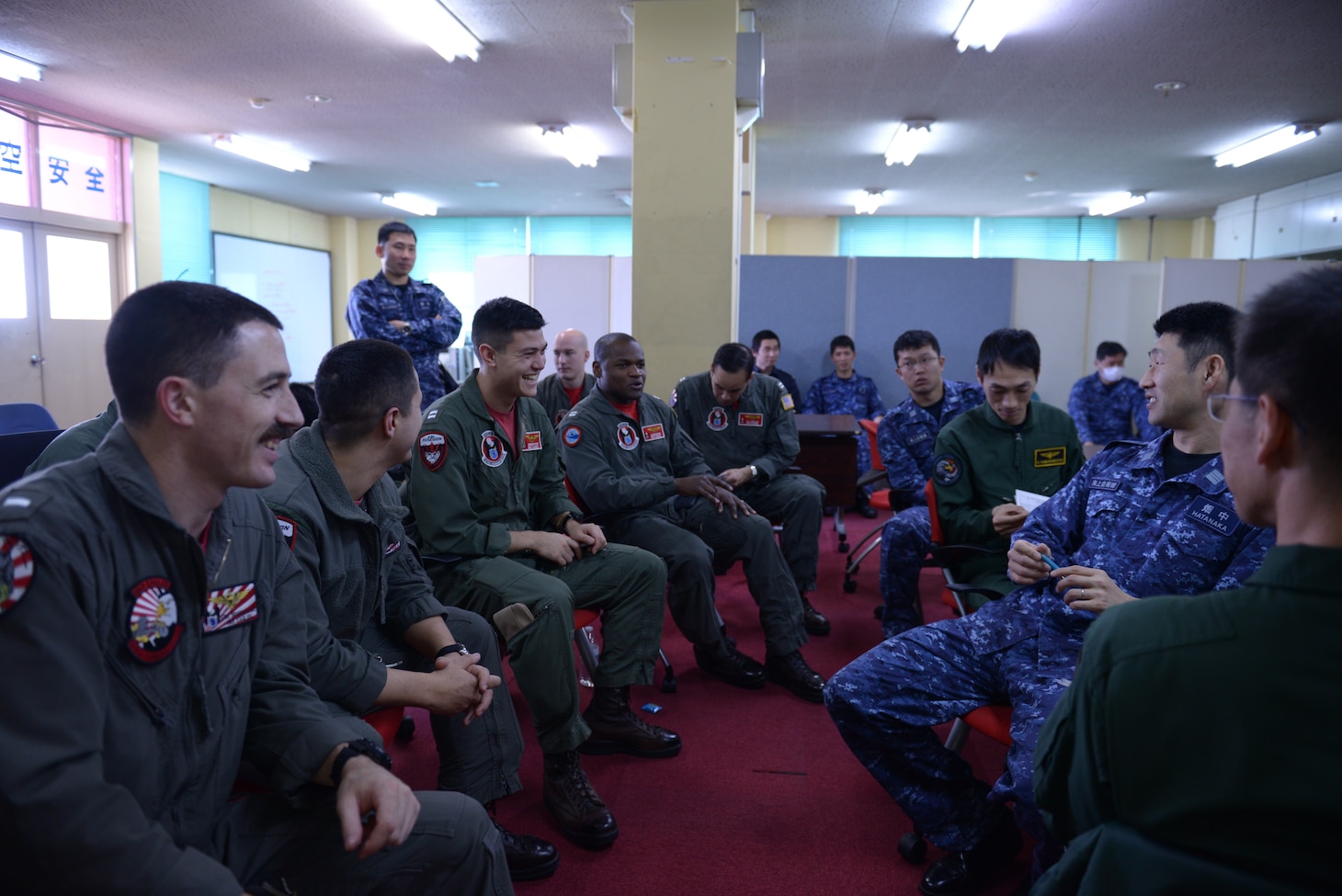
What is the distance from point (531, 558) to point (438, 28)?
4.02 meters

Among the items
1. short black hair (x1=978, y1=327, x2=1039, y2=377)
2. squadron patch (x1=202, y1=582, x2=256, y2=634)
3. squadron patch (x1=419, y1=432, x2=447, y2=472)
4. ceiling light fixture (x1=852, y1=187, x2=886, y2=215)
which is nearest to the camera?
squadron patch (x1=202, y1=582, x2=256, y2=634)

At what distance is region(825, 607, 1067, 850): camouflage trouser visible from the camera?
1.92 metres

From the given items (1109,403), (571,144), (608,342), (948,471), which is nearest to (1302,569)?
(948,471)

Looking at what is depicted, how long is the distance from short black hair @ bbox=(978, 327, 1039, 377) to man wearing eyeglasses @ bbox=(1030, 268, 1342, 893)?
77.8 inches

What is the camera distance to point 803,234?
13.1 metres

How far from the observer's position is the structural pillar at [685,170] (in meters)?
4.38

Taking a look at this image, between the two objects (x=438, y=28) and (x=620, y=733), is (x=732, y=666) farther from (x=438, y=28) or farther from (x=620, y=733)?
(x=438, y=28)

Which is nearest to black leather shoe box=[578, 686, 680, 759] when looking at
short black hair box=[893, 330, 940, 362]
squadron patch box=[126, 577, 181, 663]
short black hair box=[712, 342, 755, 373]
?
squadron patch box=[126, 577, 181, 663]

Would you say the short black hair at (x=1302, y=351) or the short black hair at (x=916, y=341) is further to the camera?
the short black hair at (x=916, y=341)

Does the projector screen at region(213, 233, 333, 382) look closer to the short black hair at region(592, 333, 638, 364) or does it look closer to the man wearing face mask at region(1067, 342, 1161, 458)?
the short black hair at region(592, 333, 638, 364)

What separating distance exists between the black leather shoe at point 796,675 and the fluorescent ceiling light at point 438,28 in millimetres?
4218

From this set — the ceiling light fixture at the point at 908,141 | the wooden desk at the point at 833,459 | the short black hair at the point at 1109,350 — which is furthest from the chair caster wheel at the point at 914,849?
the ceiling light fixture at the point at 908,141

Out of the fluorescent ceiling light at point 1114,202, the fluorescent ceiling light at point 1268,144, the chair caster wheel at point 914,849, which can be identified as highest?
the fluorescent ceiling light at point 1114,202

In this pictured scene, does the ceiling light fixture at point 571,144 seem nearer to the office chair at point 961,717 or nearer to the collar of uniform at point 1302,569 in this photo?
the office chair at point 961,717
